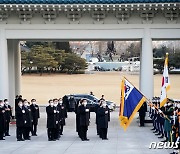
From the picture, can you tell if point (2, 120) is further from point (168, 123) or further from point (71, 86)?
point (71, 86)

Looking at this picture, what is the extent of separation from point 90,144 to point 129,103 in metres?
2.81

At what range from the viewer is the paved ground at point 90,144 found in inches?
559

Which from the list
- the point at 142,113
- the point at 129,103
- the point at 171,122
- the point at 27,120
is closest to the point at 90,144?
the point at 129,103

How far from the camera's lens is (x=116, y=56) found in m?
104

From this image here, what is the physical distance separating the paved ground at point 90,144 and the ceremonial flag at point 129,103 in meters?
1.11

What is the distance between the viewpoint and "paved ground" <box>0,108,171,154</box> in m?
14.2

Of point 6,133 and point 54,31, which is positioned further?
point 54,31

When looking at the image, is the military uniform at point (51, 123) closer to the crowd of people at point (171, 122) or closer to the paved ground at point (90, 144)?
the paved ground at point (90, 144)

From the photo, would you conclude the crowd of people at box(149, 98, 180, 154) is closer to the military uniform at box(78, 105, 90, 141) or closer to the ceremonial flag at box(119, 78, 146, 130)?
the ceremonial flag at box(119, 78, 146, 130)

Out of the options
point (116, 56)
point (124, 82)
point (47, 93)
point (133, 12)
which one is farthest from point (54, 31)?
point (116, 56)

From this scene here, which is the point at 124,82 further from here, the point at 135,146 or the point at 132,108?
the point at 135,146

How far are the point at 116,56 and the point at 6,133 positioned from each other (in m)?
86.4

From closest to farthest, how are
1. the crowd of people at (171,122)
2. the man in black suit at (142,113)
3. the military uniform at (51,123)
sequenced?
the crowd of people at (171,122) → the military uniform at (51,123) → the man in black suit at (142,113)

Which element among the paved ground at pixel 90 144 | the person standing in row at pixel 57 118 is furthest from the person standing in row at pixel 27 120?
the person standing in row at pixel 57 118
